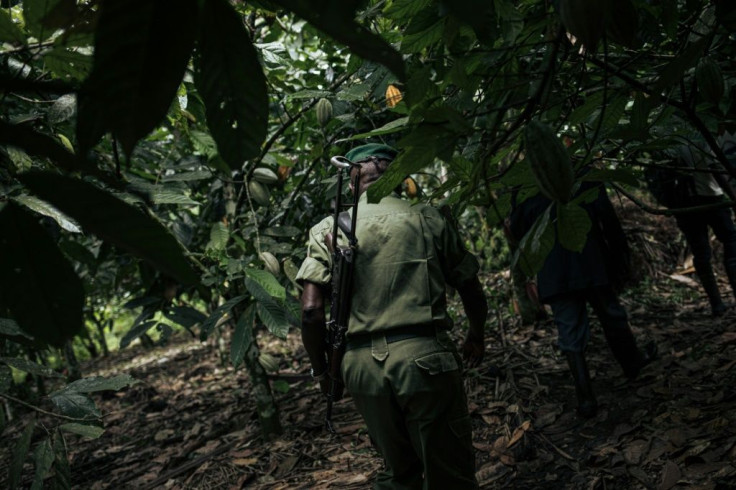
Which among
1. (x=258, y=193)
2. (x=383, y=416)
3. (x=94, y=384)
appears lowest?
(x=383, y=416)

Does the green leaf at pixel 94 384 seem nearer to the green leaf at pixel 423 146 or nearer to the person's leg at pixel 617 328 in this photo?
the green leaf at pixel 423 146

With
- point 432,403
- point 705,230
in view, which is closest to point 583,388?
point 432,403

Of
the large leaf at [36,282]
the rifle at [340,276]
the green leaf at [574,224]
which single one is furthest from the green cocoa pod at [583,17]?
the rifle at [340,276]

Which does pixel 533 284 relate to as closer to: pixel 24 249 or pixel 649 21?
pixel 649 21

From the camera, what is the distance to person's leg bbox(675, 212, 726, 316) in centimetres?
327

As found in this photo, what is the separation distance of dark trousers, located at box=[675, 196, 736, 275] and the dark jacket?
0.62 meters

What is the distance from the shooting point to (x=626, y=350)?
2.68 meters

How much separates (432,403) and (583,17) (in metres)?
1.35

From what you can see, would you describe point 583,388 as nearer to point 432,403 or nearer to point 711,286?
point 432,403

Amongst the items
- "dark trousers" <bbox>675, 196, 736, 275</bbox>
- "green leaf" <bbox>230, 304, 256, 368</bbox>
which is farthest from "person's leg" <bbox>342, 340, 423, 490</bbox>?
"dark trousers" <bbox>675, 196, 736, 275</bbox>

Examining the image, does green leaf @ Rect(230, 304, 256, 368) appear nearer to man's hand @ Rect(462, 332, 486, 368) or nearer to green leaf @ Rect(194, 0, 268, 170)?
man's hand @ Rect(462, 332, 486, 368)

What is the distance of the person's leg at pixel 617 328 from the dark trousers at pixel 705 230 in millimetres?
843

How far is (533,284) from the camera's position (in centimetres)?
319

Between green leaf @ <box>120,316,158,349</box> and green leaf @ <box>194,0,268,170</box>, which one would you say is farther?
green leaf @ <box>120,316,158,349</box>
